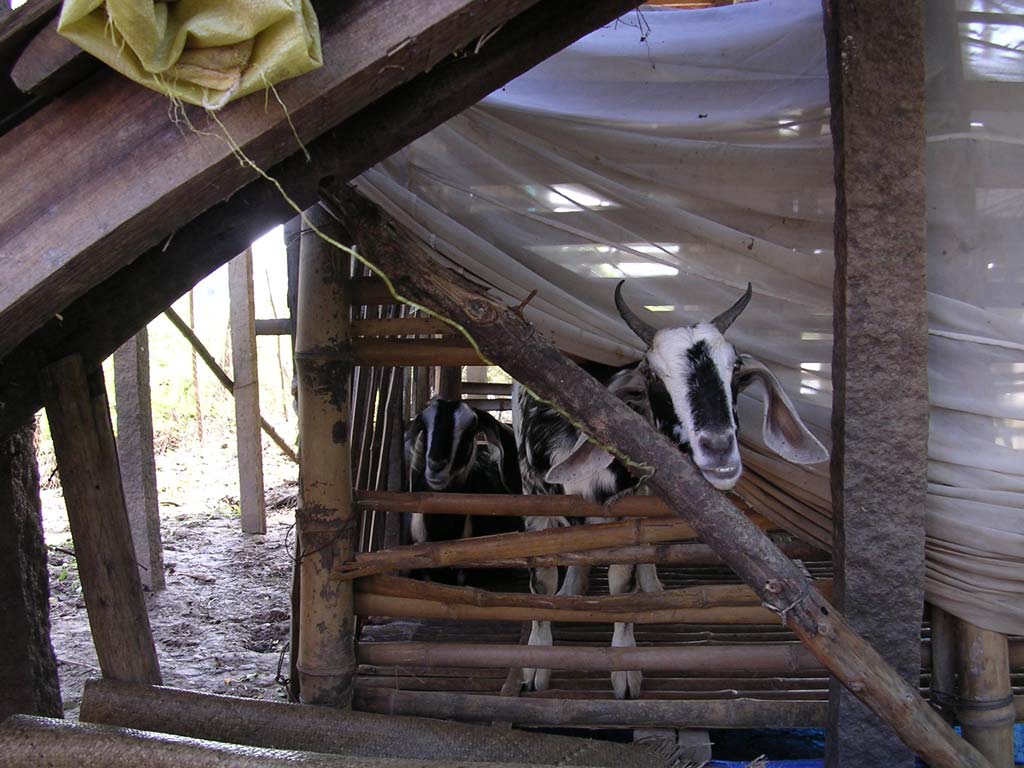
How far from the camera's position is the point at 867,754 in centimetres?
275

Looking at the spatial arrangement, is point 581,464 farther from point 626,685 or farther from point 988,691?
point 988,691

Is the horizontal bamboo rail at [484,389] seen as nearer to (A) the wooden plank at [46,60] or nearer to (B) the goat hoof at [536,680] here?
(B) the goat hoof at [536,680]

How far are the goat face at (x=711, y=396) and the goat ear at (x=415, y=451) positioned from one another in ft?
7.08

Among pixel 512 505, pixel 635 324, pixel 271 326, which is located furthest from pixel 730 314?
pixel 271 326

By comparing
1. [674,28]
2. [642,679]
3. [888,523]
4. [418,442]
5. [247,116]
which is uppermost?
[674,28]

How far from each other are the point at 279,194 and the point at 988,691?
2.76 meters

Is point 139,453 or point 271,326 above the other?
point 271,326

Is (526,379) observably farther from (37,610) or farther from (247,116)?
(37,610)

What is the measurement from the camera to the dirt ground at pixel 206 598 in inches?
180

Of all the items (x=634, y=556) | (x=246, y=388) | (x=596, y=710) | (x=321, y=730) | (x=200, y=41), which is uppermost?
(x=200, y=41)

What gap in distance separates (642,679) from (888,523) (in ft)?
5.12

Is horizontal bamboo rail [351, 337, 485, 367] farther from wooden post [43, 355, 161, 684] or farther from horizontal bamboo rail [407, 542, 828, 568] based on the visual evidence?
wooden post [43, 355, 161, 684]

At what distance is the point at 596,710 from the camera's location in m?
3.43

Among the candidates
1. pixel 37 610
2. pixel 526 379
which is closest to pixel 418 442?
pixel 37 610
